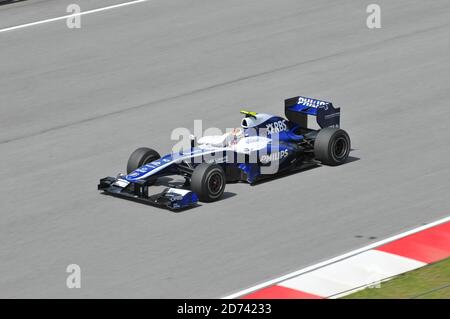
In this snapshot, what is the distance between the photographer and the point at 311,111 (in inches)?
647

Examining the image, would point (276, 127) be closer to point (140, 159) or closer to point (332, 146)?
point (332, 146)

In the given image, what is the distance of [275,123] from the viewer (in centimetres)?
1590

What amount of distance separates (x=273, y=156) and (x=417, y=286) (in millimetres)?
3876

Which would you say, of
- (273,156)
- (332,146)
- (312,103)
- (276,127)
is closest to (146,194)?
(273,156)

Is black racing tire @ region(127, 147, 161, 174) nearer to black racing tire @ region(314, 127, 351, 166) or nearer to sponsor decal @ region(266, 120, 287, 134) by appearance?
sponsor decal @ region(266, 120, 287, 134)

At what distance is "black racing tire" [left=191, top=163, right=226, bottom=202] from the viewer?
14.6 meters

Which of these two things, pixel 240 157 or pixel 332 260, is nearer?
pixel 332 260

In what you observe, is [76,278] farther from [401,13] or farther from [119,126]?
[401,13]

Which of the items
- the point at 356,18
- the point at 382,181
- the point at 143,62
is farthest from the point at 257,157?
the point at 356,18
